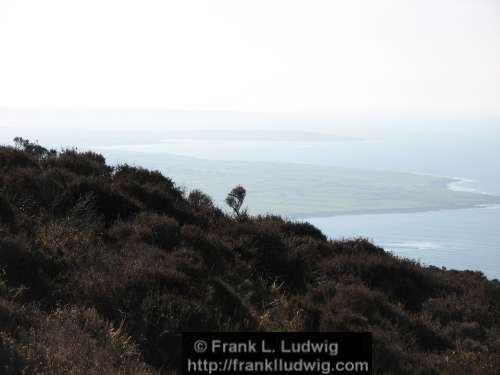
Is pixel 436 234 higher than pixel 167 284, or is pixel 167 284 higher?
pixel 167 284

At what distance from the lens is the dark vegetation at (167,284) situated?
707 cm

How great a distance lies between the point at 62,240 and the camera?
1014cm

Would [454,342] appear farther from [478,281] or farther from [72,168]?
[72,168]

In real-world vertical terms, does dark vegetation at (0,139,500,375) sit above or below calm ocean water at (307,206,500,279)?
above

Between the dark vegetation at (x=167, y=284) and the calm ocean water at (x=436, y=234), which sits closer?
the dark vegetation at (x=167, y=284)

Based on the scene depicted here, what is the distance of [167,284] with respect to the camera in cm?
874

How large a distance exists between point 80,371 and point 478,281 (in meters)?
13.0

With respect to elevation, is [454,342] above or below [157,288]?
below

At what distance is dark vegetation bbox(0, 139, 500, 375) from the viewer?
7.07 meters

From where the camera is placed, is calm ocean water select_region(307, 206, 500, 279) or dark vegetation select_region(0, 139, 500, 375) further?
calm ocean water select_region(307, 206, 500, 279)

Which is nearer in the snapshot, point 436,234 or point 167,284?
point 167,284

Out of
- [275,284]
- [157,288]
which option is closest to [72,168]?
[275,284]

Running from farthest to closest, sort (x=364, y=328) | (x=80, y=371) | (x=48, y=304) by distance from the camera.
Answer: (x=364, y=328), (x=48, y=304), (x=80, y=371)

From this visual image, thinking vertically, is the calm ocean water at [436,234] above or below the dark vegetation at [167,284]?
below
